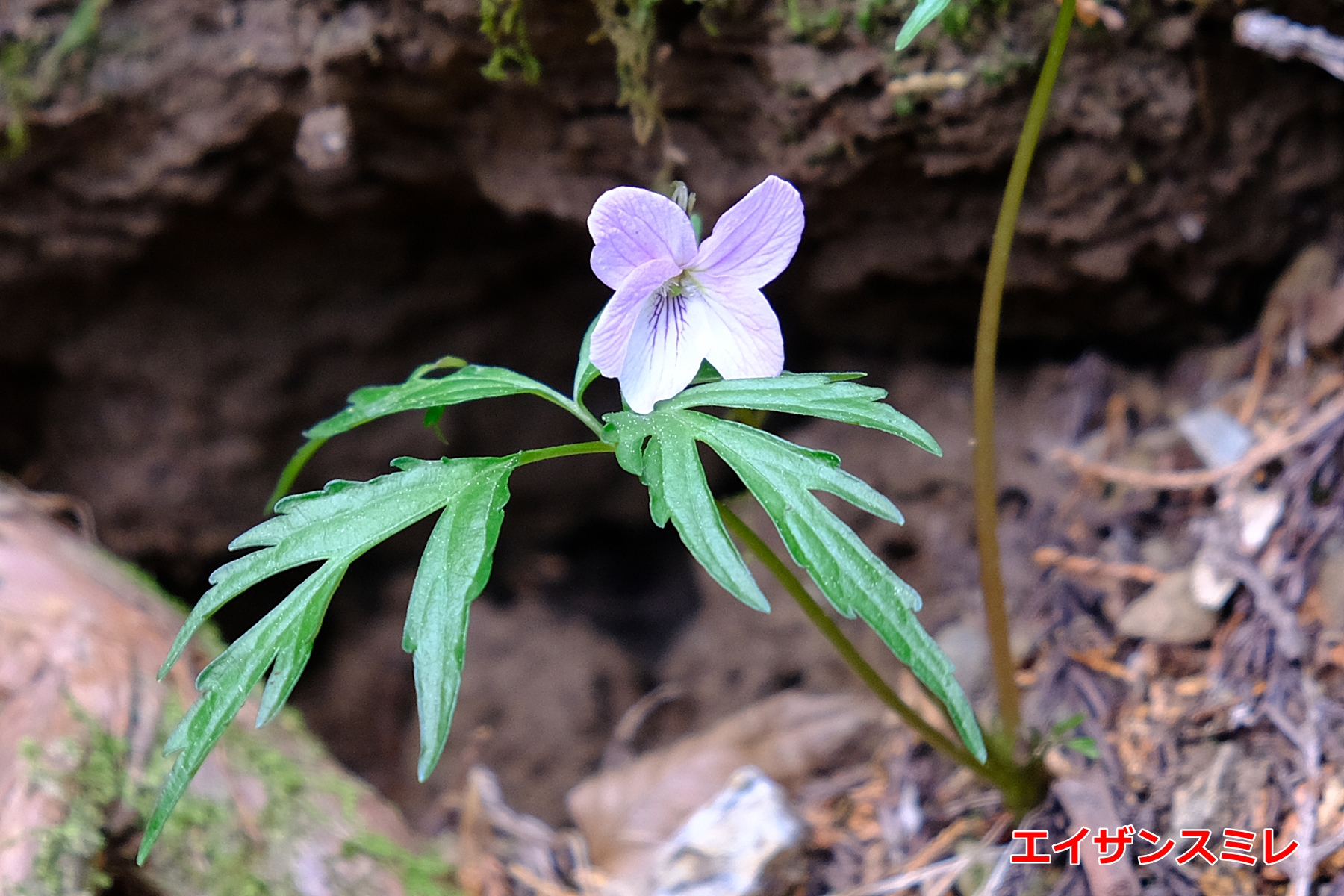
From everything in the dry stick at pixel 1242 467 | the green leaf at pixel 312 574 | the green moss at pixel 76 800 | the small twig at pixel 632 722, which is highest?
the dry stick at pixel 1242 467

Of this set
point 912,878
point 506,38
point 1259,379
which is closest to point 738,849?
point 912,878

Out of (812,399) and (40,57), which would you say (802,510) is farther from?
(40,57)

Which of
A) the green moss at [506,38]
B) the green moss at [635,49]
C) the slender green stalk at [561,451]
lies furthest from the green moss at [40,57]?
the slender green stalk at [561,451]

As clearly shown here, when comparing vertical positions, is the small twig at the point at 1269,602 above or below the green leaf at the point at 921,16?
above

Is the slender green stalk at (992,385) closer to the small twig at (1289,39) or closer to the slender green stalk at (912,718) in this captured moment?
the slender green stalk at (912,718)

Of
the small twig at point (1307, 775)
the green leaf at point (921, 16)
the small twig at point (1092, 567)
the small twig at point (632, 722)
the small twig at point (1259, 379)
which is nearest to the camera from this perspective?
the green leaf at point (921, 16)

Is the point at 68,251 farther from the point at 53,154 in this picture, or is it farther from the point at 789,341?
the point at 789,341
